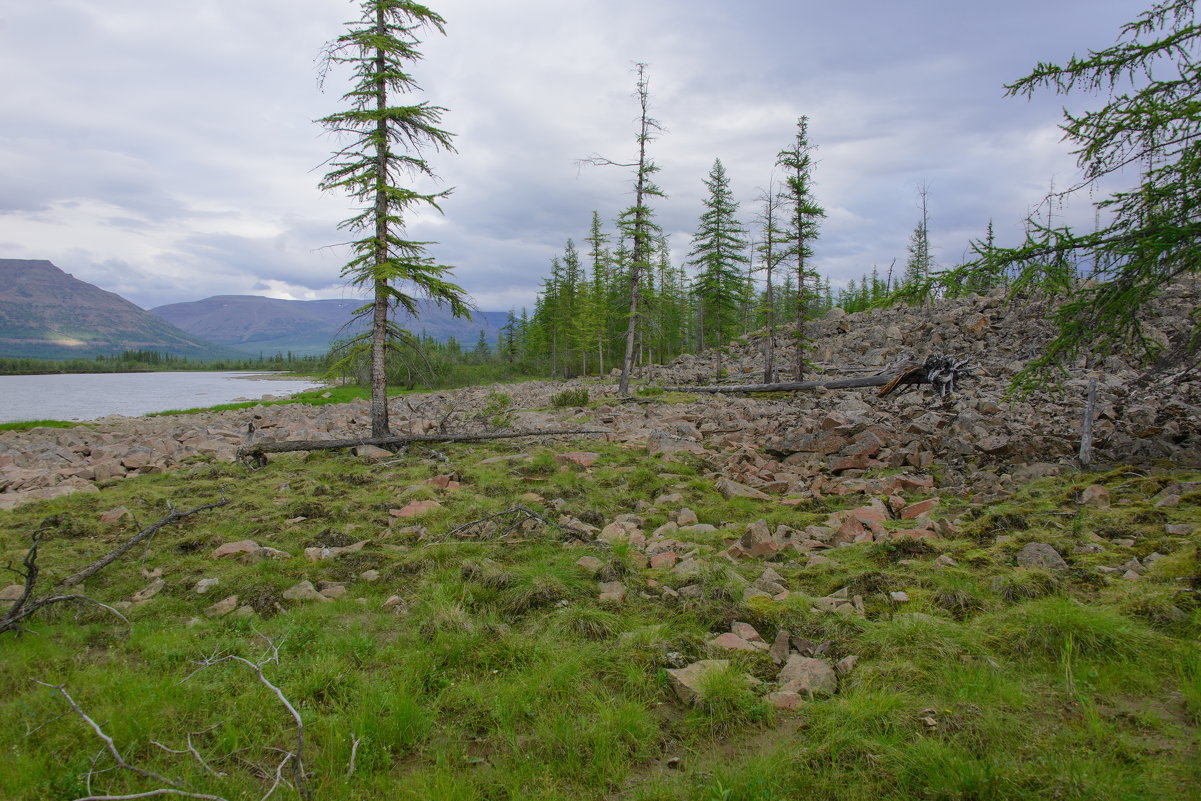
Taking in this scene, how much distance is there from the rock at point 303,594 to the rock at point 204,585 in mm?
831

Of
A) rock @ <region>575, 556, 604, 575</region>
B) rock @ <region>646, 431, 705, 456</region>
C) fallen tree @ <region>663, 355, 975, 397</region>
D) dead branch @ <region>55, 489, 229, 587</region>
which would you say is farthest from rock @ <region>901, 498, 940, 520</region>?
dead branch @ <region>55, 489, 229, 587</region>

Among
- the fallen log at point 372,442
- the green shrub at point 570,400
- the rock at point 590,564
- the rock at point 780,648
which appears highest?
the green shrub at point 570,400

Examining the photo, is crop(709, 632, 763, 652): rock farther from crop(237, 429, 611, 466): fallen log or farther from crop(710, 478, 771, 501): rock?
crop(237, 429, 611, 466): fallen log

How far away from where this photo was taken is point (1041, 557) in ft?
16.5

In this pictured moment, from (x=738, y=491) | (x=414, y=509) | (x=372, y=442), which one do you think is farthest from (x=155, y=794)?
(x=372, y=442)

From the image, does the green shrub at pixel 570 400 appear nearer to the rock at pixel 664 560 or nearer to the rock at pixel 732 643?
the rock at pixel 664 560

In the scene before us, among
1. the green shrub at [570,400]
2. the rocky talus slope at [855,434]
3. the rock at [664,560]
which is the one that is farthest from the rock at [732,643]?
the green shrub at [570,400]

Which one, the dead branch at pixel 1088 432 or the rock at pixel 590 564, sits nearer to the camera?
the rock at pixel 590 564

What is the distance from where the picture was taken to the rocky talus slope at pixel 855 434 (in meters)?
8.66

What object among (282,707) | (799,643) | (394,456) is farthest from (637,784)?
(394,456)

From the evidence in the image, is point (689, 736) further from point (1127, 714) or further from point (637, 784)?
point (1127, 714)

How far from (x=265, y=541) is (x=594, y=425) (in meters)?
10.3

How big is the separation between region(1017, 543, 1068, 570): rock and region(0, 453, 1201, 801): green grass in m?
0.13

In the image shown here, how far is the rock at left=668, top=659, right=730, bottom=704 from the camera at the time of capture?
3594 mm
